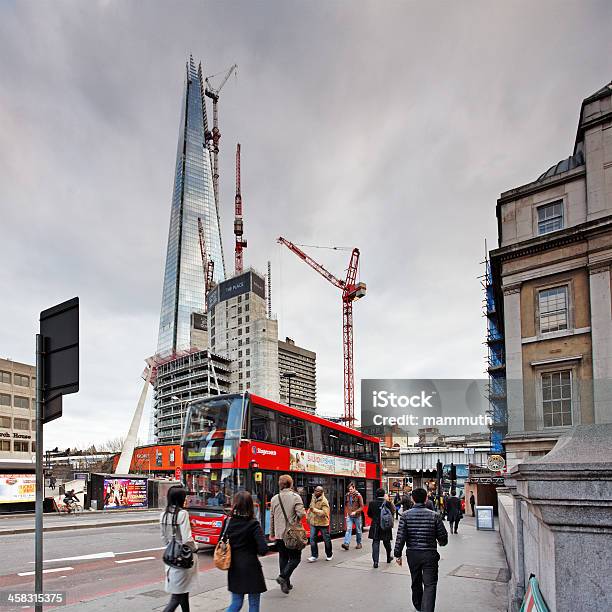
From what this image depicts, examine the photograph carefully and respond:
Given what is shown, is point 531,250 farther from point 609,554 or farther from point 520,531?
point 609,554

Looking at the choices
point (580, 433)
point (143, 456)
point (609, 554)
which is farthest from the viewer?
point (143, 456)

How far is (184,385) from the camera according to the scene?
492 feet

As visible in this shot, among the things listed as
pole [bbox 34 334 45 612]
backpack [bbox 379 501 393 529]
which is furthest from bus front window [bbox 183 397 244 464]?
pole [bbox 34 334 45 612]

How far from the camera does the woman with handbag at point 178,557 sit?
6473 millimetres

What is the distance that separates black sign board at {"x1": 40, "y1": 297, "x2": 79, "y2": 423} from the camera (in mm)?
6172

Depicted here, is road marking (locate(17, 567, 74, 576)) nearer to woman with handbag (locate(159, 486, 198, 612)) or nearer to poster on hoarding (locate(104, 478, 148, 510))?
woman with handbag (locate(159, 486, 198, 612))

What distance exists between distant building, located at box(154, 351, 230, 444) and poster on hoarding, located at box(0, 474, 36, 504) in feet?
346

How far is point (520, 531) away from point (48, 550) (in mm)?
14571

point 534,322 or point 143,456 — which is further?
point 143,456

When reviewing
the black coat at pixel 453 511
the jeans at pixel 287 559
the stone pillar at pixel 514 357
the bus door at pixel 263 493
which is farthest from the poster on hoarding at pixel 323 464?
the stone pillar at pixel 514 357

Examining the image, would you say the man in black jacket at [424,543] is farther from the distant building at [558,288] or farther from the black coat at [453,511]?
the distant building at [558,288]

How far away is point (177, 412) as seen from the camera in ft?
484

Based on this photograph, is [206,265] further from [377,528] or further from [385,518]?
[377,528]

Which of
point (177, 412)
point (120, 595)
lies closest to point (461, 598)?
point (120, 595)
